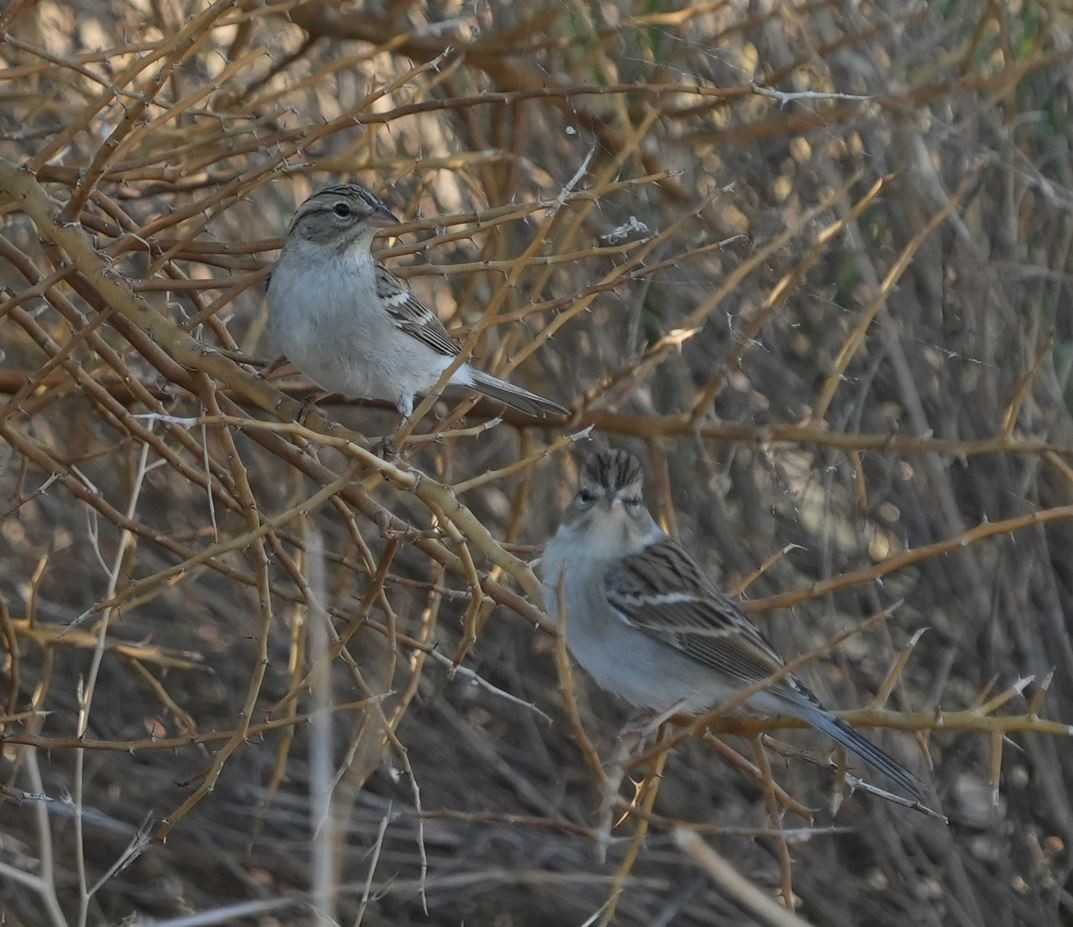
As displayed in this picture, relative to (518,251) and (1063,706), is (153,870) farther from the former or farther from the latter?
(1063,706)

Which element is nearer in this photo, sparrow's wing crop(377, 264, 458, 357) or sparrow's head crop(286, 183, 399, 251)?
sparrow's head crop(286, 183, 399, 251)

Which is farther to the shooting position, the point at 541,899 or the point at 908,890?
the point at 541,899

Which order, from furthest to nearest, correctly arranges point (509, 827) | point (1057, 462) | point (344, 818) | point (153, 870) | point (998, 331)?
point (153, 870)
point (509, 827)
point (998, 331)
point (1057, 462)
point (344, 818)

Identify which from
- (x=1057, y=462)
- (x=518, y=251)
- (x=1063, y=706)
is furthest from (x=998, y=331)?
(x=1057, y=462)

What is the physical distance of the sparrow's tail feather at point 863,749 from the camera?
3273mm

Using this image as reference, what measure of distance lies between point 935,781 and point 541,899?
1.65 metres

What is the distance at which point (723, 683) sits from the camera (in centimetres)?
388

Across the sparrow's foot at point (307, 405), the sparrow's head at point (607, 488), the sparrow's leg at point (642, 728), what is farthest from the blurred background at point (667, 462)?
the sparrow's leg at point (642, 728)

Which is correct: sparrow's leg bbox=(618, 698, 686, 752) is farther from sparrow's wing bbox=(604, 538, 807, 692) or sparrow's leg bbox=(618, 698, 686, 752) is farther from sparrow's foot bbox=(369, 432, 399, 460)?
sparrow's foot bbox=(369, 432, 399, 460)

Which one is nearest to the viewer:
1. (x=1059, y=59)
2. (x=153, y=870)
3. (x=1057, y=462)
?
(x=1057, y=462)

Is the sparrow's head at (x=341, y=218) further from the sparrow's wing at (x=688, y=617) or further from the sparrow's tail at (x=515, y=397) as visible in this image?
the sparrow's wing at (x=688, y=617)

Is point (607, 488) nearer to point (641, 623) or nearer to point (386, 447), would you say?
point (641, 623)

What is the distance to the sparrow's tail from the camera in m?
4.36

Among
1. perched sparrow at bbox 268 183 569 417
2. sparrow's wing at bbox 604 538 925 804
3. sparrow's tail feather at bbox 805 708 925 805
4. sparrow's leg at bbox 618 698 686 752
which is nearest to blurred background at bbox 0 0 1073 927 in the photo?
perched sparrow at bbox 268 183 569 417
